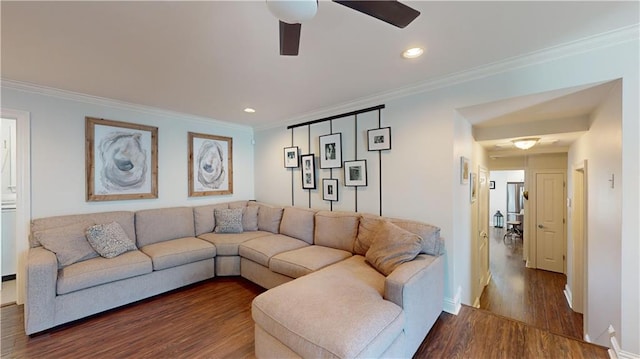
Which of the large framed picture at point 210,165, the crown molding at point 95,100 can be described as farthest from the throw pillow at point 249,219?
the crown molding at point 95,100

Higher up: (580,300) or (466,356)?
(466,356)

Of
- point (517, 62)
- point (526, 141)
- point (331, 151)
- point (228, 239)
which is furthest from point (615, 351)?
point (228, 239)

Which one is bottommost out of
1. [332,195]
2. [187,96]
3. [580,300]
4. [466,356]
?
[580,300]

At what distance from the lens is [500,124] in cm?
339

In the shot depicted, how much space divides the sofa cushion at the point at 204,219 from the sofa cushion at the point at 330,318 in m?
2.55

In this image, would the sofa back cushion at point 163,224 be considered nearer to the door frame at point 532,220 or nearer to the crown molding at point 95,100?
the crown molding at point 95,100

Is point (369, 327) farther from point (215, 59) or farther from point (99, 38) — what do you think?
point (99, 38)

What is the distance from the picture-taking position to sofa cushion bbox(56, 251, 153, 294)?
2.39m

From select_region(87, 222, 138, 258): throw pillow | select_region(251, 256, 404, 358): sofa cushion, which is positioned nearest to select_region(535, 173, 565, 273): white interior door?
select_region(251, 256, 404, 358): sofa cushion

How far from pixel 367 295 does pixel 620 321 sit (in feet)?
6.09

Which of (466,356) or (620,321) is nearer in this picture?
(620,321)

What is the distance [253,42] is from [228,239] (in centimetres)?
274

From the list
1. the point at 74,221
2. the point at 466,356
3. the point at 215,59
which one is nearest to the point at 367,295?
the point at 466,356

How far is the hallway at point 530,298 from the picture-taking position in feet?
11.4
